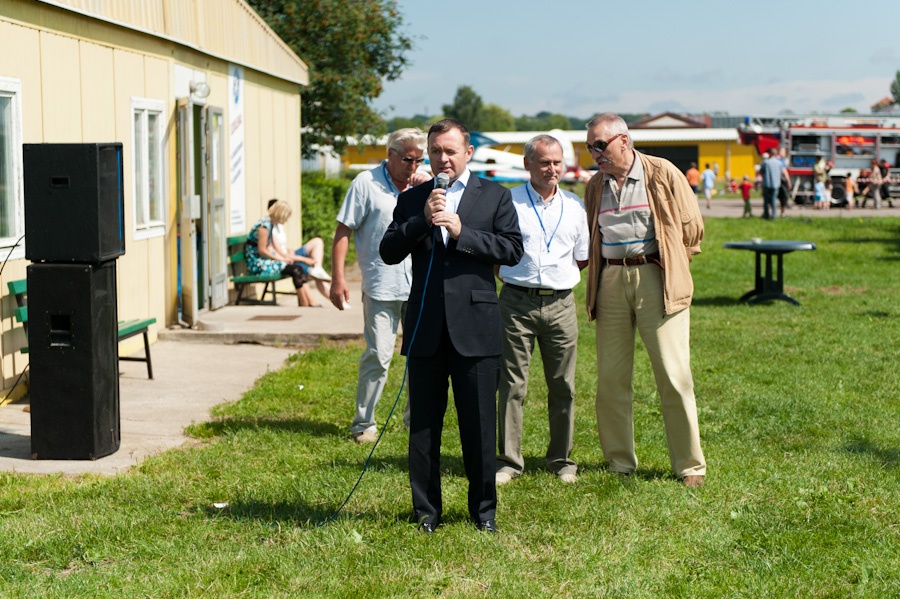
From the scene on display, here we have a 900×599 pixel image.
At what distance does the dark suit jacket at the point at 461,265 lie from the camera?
5.21 metres

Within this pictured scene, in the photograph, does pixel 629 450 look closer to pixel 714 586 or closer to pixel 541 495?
pixel 541 495

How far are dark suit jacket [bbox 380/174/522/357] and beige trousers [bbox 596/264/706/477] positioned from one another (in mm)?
1244

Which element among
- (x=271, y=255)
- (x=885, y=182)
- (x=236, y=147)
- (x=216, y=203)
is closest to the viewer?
(x=216, y=203)

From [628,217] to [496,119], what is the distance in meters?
159

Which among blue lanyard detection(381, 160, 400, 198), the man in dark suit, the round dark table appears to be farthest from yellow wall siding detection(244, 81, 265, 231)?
the man in dark suit

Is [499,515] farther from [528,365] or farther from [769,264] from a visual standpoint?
[769,264]

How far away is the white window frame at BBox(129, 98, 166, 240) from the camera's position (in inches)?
443

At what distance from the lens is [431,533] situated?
17.7 feet

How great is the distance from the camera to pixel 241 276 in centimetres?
1479

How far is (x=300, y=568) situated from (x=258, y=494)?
1303mm

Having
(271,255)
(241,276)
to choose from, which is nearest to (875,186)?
(271,255)

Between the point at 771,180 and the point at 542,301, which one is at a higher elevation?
the point at 771,180

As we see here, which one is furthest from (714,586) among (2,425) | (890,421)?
(2,425)

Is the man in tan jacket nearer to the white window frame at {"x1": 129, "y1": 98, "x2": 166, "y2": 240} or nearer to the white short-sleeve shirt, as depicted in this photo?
the white short-sleeve shirt
